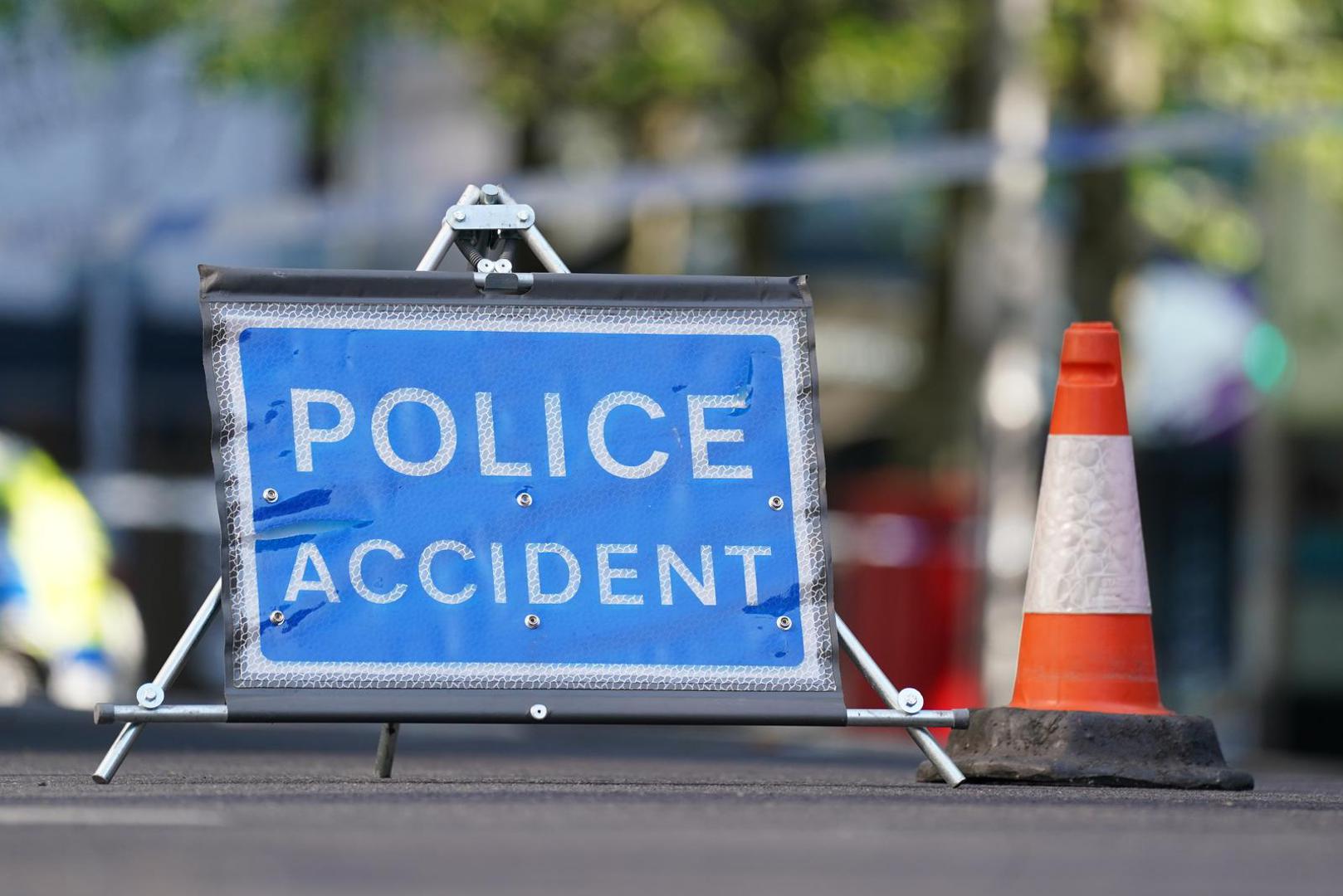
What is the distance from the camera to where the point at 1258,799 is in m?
6.47

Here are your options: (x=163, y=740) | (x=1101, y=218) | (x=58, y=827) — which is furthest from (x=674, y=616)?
(x=1101, y=218)

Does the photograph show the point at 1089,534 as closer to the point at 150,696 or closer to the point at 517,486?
the point at 517,486

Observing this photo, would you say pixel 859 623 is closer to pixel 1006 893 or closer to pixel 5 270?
pixel 5 270

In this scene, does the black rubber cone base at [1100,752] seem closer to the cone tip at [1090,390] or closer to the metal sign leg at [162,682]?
the cone tip at [1090,390]

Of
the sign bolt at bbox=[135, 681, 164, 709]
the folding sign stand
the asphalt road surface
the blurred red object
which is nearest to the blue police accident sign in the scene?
the folding sign stand

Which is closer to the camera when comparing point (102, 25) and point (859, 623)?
point (859, 623)

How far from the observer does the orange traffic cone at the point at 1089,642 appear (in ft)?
21.7

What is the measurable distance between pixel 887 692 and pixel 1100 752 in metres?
0.51

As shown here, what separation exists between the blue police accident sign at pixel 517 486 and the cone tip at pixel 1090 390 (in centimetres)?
69

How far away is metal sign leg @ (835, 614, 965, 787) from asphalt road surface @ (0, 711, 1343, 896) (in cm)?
5

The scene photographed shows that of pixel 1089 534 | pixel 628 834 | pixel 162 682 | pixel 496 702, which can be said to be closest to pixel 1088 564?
pixel 1089 534

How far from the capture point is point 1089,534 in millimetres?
6797

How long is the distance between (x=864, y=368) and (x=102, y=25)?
15601 mm

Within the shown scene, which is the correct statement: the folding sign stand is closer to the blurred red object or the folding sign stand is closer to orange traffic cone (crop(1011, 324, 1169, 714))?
orange traffic cone (crop(1011, 324, 1169, 714))
